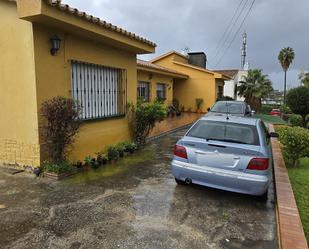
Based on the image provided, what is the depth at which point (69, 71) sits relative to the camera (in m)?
6.29

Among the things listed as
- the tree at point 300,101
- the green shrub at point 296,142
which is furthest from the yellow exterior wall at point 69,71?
the tree at point 300,101

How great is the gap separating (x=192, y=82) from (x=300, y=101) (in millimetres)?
8400

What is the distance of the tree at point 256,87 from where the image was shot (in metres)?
30.2

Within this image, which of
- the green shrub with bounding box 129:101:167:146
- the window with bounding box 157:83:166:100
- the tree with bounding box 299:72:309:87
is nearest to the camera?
the green shrub with bounding box 129:101:167:146

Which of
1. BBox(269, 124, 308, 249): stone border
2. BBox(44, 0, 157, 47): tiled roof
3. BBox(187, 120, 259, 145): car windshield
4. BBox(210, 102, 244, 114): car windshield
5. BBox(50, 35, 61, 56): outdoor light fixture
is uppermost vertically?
BBox(44, 0, 157, 47): tiled roof

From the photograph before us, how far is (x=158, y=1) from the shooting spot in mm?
11039

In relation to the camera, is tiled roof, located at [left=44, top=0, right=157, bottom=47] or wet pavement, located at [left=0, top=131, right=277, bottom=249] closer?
wet pavement, located at [left=0, top=131, right=277, bottom=249]

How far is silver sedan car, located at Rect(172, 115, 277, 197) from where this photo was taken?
423 cm

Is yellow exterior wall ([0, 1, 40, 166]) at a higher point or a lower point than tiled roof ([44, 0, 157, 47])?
lower

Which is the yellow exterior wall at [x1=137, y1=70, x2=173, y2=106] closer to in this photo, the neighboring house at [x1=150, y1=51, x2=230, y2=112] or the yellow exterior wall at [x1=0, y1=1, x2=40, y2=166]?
the neighboring house at [x1=150, y1=51, x2=230, y2=112]

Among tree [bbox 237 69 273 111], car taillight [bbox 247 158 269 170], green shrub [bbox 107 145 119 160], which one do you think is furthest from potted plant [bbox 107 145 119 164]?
tree [bbox 237 69 273 111]

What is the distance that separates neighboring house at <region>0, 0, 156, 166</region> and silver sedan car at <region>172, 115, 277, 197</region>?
Result: 312 cm

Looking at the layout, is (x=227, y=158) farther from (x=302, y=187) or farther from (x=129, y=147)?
(x=129, y=147)


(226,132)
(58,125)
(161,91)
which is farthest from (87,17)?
(161,91)
